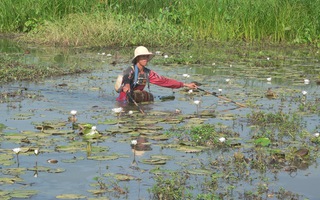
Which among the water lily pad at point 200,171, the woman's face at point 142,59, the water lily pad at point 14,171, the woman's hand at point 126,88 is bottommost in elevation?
the water lily pad at point 200,171

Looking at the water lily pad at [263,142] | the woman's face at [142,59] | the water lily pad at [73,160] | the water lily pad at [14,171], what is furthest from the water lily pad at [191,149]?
the woman's face at [142,59]

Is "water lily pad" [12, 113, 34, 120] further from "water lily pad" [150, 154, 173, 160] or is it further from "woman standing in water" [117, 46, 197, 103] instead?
"water lily pad" [150, 154, 173, 160]

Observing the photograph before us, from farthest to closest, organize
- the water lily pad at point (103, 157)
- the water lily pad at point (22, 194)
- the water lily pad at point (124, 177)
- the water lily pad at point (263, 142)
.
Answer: the water lily pad at point (263, 142), the water lily pad at point (103, 157), the water lily pad at point (124, 177), the water lily pad at point (22, 194)

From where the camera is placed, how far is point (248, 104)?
433 inches

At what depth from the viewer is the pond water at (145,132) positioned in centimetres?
670

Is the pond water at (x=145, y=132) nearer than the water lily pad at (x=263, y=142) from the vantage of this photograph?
Yes

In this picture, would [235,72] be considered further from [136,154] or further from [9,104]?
[136,154]

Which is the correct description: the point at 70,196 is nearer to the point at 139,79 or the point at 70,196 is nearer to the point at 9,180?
the point at 9,180

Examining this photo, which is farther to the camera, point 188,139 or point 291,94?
point 291,94

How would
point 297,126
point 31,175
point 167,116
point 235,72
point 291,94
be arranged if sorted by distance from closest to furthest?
point 31,175, point 297,126, point 167,116, point 291,94, point 235,72

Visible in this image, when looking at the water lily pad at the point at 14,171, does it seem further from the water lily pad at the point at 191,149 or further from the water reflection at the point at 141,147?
the water lily pad at the point at 191,149

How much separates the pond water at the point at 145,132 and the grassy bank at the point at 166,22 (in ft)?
7.68

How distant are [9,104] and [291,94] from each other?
4629mm

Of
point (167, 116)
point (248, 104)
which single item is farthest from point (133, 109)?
point (248, 104)
